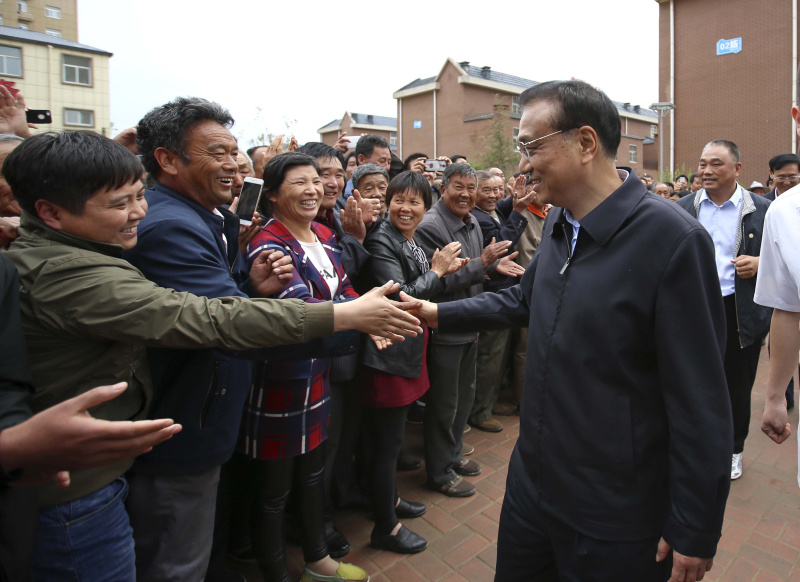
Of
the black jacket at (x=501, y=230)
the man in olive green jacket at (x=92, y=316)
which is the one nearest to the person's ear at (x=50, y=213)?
the man in olive green jacket at (x=92, y=316)

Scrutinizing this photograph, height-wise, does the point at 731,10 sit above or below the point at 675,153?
above

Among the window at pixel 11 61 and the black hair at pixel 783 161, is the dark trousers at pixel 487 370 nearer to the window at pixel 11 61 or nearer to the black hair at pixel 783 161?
the black hair at pixel 783 161

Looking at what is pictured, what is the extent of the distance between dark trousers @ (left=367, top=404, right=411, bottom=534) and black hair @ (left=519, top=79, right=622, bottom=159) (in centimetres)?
185

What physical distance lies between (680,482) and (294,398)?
1.55m

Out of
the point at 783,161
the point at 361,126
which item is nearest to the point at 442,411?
the point at 783,161

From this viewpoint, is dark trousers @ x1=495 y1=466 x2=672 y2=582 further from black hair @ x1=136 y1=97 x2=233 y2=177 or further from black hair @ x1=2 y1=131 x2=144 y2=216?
black hair @ x1=136 y1=97 x2=233 y2=177

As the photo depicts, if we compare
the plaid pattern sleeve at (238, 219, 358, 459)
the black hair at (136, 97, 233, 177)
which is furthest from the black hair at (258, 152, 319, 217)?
the black hair at (136, 97, 233, 177)

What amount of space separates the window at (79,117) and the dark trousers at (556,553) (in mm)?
30922

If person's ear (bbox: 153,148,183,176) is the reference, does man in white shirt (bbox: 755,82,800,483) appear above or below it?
below

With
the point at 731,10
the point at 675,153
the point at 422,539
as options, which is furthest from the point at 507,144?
the point at 422,539

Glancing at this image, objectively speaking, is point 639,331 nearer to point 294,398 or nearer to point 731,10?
point 294,398

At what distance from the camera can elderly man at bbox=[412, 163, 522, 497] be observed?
344 cm

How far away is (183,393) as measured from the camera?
5.89 ft

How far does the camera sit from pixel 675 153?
24891 mm
